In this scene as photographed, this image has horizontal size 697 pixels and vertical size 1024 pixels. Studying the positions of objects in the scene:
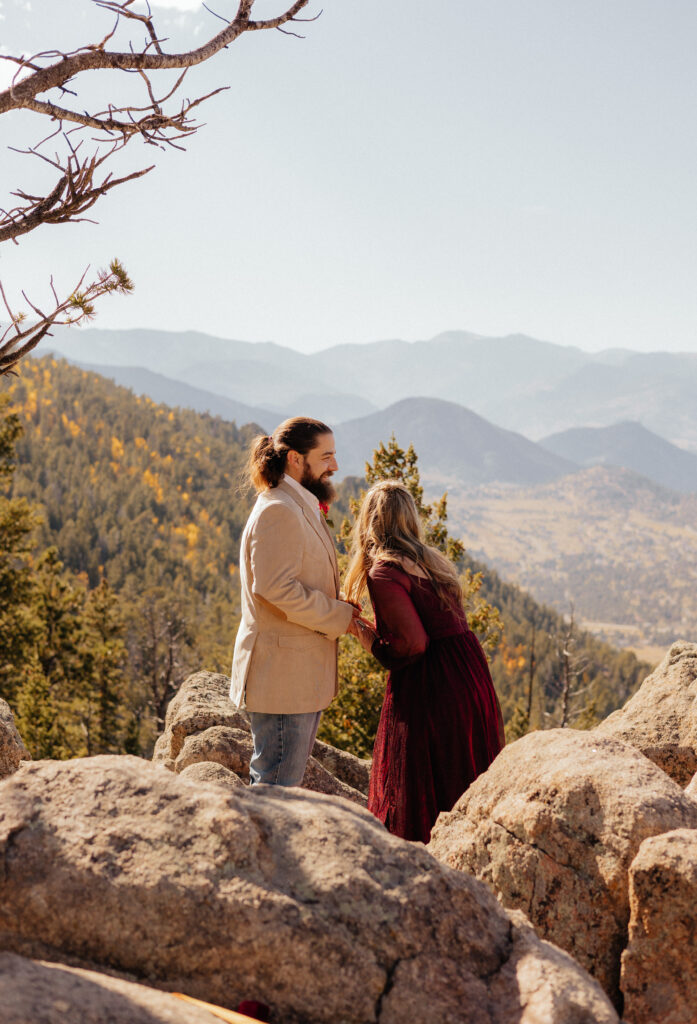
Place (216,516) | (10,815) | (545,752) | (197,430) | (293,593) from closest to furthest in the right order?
(10,815) < (545,752) < (293,593) < (216,516) < (197,430)

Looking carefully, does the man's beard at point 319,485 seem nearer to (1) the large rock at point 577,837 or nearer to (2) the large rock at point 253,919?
(1) the large rock at point 577,837

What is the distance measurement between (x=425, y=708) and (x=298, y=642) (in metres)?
0.99

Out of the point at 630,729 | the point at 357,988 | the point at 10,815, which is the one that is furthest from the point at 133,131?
the point at 630,729

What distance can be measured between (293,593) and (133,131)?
8.62 ft

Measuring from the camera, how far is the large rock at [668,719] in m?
6.29

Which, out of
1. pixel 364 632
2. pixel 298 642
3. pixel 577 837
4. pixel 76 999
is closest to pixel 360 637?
pixel 364 632

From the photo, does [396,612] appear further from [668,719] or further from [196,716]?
[196,716]

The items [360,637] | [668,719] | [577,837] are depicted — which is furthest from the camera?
[668,719]

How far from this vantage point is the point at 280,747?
4613 mm

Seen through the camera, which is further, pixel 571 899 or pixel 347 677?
pixel 347 677

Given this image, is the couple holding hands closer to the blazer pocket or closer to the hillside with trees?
the blazer pocket

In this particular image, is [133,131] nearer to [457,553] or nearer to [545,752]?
[545,752]

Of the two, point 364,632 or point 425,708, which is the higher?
point 364,632

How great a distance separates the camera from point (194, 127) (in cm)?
416
